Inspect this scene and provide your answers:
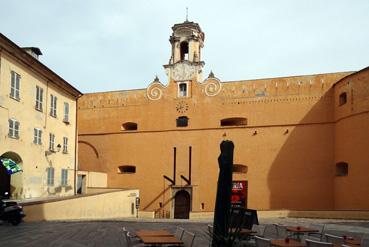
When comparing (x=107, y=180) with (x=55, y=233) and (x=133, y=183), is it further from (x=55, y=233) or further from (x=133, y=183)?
(x=55, y=233)

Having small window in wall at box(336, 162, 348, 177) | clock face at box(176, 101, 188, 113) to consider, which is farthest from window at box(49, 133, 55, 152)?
small window in wall at box(336, 162, 348, 177)

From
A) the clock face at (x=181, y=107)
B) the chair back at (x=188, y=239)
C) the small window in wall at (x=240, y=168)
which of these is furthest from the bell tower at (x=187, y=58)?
the chair back at (x=188, y=239)

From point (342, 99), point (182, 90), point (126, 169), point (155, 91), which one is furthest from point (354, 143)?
point (126, 169)

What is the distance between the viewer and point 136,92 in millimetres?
28516

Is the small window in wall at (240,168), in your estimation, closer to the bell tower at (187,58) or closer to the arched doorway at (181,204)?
the arched doorway at (181,204)

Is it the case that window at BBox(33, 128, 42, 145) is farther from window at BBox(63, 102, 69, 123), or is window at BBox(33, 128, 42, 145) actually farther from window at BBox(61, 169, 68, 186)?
window at BBox(61, 169, 68, 186)

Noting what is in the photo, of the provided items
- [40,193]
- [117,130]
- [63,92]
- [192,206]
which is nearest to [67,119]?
[63,92]

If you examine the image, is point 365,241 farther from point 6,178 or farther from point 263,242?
point 6,178

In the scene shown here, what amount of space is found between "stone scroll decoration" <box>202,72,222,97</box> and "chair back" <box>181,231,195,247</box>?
19.3 meters

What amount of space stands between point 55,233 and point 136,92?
708 inches

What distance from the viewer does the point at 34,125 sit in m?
18.4

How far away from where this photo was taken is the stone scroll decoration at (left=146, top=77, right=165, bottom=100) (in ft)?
91.8

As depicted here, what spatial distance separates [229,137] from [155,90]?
18.8 feet

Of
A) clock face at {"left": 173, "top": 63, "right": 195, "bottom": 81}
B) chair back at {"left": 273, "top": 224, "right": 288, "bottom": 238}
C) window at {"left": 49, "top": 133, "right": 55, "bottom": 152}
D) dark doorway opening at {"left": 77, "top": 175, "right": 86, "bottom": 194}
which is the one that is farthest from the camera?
clock face at {"left": 173, "top": 63, "right": 195, "bottom": 81}
